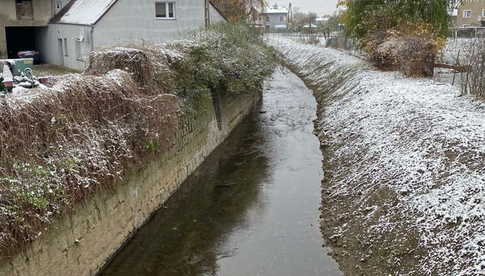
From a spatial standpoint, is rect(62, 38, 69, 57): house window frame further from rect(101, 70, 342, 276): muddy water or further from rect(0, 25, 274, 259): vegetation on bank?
rect(0, 25, 274, 259): vegetation on bank

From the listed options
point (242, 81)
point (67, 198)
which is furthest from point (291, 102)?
point (67, 198)

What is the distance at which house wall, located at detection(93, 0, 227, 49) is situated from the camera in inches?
1057

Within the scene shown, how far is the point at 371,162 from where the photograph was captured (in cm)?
1338

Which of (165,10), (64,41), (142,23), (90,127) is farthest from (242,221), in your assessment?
(64,41)

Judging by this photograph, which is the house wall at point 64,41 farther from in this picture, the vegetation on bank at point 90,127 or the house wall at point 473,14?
the house wall at point 473,14

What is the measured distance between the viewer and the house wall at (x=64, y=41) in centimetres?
2752

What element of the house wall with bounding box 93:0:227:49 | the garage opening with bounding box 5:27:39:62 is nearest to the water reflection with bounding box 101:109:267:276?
the house wall with bounding box 93:0:227:49

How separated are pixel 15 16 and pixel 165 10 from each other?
1022cm

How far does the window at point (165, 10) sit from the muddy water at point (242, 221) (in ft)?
44.9

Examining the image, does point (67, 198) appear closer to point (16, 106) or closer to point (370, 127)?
point (16, 106)

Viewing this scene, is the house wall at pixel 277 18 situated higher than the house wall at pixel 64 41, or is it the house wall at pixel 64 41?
the house wall at pixel 277 18

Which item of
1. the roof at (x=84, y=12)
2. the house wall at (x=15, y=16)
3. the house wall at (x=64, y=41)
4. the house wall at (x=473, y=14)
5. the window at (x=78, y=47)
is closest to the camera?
the roof at (x=84, y=12)

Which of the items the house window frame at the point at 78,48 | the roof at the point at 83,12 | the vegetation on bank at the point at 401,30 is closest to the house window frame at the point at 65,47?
the roof at the point at 83,12

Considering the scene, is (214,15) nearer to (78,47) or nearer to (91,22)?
(91,22)
